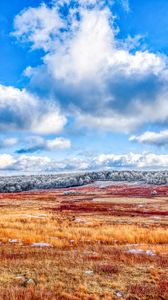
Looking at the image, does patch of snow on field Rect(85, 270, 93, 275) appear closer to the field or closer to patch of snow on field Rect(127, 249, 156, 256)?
the field

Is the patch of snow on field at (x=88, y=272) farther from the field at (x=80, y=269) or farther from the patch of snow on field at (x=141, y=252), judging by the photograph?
the patch of snow on field at (x=141, y=252)

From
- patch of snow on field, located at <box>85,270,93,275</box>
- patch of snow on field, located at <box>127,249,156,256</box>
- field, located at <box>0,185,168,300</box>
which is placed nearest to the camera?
field, located at <box>0,185,168,300</box>

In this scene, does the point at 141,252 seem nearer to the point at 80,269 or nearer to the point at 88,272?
the point at 80,269

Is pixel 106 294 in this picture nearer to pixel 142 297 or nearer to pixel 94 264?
pixel 142 297

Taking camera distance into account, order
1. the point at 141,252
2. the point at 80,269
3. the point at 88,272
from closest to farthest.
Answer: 1. the point at 88,272
2. the point at 80,269
3. the point at 141,252

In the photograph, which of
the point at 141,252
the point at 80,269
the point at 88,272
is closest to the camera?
the point at 88,272

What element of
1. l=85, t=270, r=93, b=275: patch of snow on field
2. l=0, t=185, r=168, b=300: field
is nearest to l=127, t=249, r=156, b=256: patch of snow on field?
l=0, t=185, r=168, b=300: field

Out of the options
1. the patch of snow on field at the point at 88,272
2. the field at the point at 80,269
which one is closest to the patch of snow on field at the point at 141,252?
the field at the point at 80,269

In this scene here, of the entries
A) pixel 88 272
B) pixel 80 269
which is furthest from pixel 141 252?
pixel 88 272

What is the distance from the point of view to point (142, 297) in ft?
46.8

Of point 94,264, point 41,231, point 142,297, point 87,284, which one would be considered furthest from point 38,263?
point 41,231

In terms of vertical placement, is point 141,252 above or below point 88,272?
below

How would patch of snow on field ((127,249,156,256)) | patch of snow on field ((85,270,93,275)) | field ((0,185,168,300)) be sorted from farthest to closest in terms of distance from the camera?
patch of snow on field ((127,249,156,256))
patch of snow on field ((85,270,93,275))
field ((0,185,168,300))

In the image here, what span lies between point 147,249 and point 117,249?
1.99 m
